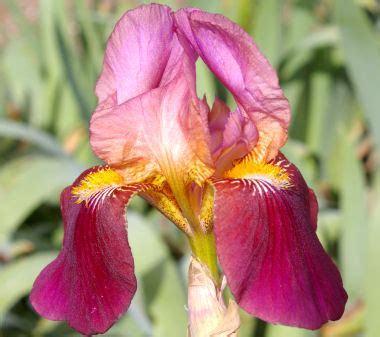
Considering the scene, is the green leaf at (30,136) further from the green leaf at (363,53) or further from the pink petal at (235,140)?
the pink petal at (235,140)

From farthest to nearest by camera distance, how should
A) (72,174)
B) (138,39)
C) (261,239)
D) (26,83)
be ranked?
(26,83)
(72,174)
(138,39)
(261,239)

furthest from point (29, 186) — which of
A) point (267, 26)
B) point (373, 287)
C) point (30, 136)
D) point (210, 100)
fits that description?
point (373, 287)

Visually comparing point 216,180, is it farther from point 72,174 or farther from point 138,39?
point 72,174

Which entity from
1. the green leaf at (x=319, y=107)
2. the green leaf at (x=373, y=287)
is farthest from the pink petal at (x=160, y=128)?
the green leaf at (x=319, y=107)

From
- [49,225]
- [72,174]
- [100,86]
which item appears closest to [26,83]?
[49,225]

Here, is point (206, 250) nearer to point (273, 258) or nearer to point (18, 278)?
point (273, 258)

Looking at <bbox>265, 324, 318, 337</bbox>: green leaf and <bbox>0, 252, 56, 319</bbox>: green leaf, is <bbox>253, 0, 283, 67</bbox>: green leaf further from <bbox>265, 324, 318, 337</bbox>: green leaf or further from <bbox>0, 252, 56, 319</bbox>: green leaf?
<bbox>265, 324, 318, 337</bbox>: green leaf
